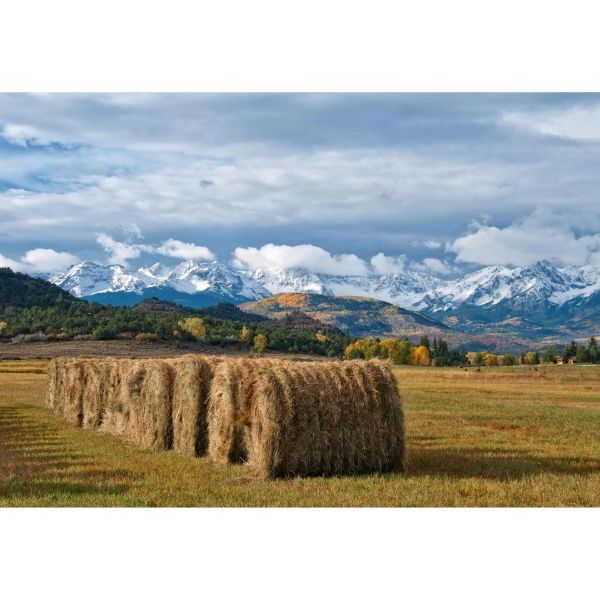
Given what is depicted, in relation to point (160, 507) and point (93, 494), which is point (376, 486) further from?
point (93, 494)

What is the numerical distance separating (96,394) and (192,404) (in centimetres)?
906

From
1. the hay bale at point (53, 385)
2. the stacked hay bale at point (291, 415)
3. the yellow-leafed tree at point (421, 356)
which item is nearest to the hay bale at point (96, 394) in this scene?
the hay bale at point (53, 385)

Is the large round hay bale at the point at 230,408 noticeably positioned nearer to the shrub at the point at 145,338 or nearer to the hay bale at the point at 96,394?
the hay bale at the point at 96,394

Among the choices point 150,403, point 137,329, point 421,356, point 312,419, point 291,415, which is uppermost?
point 291,415

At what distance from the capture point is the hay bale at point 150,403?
19469mm

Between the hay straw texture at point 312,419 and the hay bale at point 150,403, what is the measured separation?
352 cm

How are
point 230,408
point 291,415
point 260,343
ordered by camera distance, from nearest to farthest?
point 291,415
point 230,408
point 260,343

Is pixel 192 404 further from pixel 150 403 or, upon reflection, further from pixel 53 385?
pixel 53 385

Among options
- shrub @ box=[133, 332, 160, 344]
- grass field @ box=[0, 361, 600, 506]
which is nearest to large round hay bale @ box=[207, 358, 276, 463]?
grass field @ box=[0, 361, 600, 506]

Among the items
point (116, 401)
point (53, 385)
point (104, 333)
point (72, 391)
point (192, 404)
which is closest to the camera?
point (192, 404)

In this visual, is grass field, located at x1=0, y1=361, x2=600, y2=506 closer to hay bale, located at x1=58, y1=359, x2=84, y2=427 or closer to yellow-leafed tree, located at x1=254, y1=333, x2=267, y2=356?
hay bale, located at x1=58, y1=359, x2=84, y2=427

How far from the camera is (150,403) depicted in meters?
20.2

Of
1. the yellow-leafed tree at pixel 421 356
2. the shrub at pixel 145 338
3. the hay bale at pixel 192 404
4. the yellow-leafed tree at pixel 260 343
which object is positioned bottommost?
the yellow-leafed tree at pixel 421 356

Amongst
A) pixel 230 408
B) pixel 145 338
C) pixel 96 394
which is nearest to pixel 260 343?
pixel 145 338
